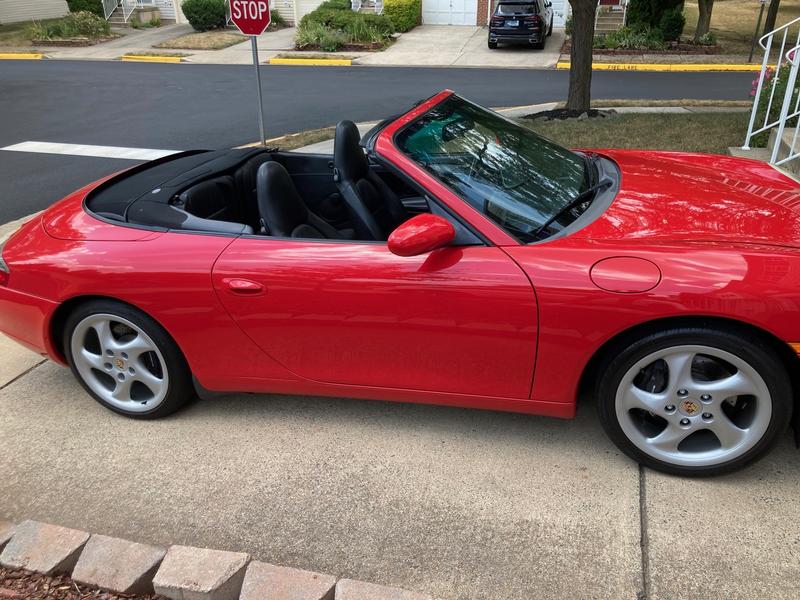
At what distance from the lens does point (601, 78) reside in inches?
591

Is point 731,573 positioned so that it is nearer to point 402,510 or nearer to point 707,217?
point 402,510

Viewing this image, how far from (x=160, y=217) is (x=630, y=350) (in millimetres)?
2133

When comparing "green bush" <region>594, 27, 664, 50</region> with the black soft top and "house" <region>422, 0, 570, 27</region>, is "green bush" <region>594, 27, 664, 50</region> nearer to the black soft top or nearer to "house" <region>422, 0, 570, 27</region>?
"house" <region>422, 0, 570, 27</region>

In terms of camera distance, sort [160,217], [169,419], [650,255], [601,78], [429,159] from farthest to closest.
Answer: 1. [601,78]
2. [169,419]
3. [160,217]
4. [429,159]
5. [650,255]

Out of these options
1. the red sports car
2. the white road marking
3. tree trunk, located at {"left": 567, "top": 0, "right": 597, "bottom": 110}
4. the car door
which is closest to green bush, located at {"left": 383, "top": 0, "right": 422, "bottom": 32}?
tree trunk, located at {"left": 567, "top": 0, "right": 597, "bottom": 110}

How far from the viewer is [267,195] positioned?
118 inches

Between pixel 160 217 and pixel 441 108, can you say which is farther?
pixel 441 108

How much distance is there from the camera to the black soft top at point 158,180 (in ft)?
10.6

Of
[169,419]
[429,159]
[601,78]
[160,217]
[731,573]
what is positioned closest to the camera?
[731,573]

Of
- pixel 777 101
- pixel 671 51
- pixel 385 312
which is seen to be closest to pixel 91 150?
pixel 385 312

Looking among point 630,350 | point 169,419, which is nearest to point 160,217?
point 169,419

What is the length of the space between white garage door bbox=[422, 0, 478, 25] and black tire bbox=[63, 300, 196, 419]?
25452 millimetres

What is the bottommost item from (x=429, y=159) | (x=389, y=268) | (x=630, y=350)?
(x=630, y=350)

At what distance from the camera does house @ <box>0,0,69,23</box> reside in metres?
27.9
